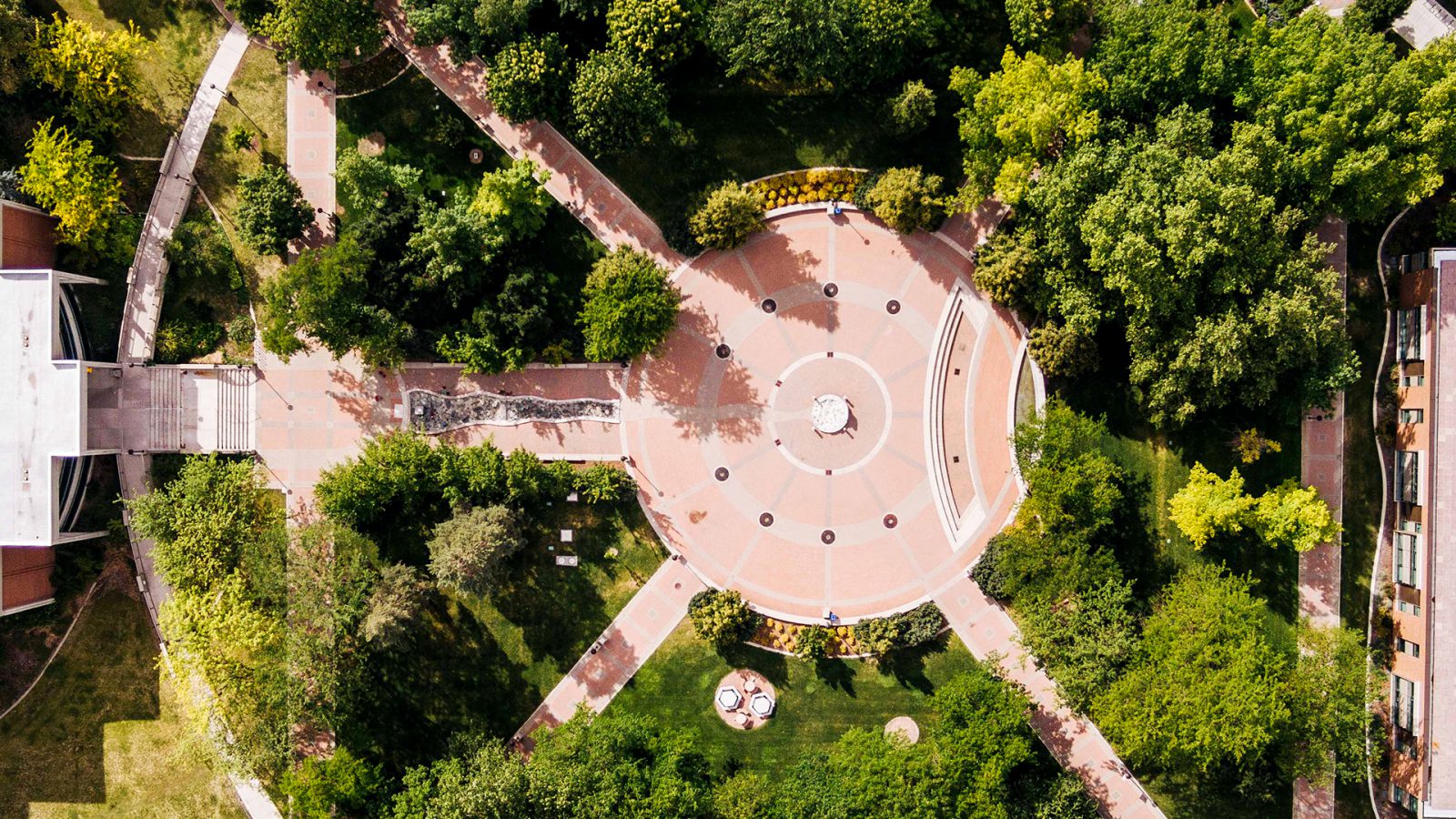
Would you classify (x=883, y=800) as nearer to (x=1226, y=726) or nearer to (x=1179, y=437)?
(x=1226, y=726)

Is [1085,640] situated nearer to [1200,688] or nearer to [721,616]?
[1200,688]

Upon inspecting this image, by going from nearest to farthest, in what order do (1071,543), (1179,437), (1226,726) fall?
(1226,726) < (1071,543) < (1179,437)

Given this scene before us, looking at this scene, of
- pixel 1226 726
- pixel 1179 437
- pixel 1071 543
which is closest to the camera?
pixel 1226 726

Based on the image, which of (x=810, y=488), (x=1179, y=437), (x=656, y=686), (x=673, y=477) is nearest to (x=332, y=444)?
(x=673, y=477)

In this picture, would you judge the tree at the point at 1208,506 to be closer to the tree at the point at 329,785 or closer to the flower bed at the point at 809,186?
the flower bed at the point at 809,186

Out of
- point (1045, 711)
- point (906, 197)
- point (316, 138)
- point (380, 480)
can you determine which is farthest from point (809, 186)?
point (1045, 711)

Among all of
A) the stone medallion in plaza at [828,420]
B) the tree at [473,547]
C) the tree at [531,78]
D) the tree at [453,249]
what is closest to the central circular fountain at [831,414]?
the stone medallion in plaza at [828,420]
